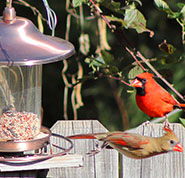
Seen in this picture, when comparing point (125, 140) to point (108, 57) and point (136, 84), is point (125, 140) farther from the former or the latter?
point (108, 57)

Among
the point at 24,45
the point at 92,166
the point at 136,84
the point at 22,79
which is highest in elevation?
the point at 24,45

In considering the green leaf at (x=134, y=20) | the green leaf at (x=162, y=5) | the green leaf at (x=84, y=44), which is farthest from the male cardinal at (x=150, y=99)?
the green leaf at (x=84, y=44)

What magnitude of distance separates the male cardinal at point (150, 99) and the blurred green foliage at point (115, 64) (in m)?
0.17

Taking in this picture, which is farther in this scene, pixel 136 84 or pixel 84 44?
pixel 84 44

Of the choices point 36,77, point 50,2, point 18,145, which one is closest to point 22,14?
point 50,2

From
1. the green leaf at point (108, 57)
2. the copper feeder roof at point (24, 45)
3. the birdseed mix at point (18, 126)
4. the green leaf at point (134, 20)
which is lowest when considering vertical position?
the green leaf at point (108, 57)

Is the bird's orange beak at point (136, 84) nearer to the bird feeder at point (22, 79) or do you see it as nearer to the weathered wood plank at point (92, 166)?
the weathered wood plank at point (92, 166)

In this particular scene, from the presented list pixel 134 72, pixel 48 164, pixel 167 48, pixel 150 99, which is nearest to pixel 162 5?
pixel 167 48

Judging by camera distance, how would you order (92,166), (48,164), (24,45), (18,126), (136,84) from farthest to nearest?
(136,84) < (92,166) < (18,126) < (48,164) < (24,45)

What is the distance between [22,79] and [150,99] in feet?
3.71

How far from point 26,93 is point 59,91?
202 cm

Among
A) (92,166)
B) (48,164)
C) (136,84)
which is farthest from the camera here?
(136,84)

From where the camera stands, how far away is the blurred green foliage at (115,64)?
3.50 meters

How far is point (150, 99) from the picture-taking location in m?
3.34
